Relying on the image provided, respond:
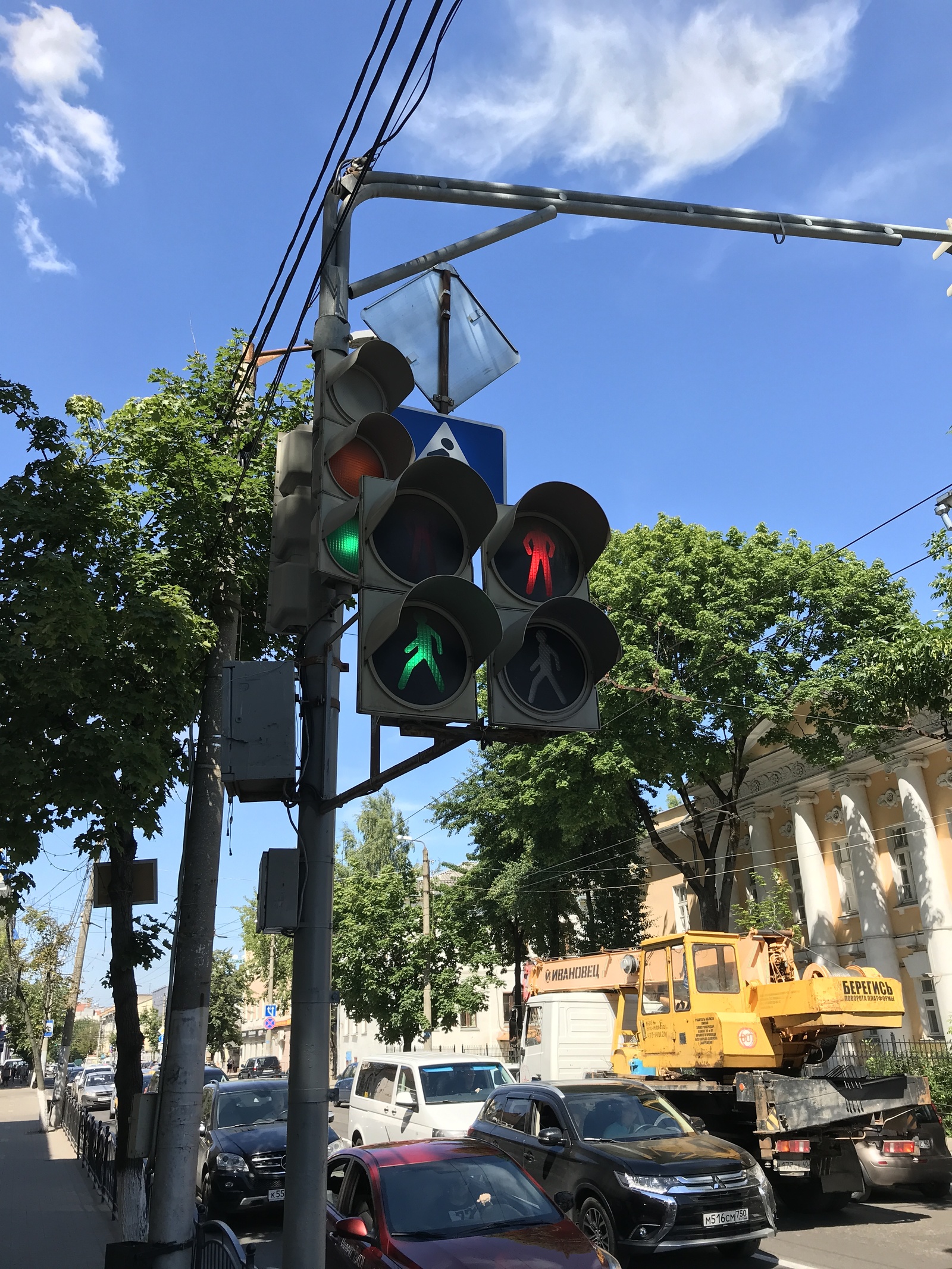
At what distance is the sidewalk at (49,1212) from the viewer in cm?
1055

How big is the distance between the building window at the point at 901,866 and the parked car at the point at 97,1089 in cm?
2732

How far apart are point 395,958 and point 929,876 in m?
17.3

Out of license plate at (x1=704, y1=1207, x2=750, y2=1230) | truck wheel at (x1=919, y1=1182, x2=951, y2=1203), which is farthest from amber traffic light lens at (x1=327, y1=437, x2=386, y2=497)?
truck wheel at (x1=919, y1=1182, x2=951, y2=1203)

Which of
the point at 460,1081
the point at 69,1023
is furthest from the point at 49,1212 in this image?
the point at 69,1023

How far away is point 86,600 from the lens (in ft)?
27.7

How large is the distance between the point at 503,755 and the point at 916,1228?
21937 mm

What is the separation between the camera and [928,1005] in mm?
27781

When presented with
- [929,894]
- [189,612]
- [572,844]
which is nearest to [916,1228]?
[189,612]

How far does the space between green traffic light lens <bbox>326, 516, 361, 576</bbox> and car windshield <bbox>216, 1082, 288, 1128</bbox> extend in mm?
12134

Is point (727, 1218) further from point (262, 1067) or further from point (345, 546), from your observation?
point (262, 1067)

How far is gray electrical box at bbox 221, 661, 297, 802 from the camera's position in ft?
14.5

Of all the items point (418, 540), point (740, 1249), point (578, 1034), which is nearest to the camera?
point (418, 540)

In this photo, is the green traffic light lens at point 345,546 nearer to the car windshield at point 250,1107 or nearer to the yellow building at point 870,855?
the car windshield at point 250,1107

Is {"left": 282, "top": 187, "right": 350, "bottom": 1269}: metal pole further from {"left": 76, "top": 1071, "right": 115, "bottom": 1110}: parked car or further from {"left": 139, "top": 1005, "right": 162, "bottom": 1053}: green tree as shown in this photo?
{"left": 76, "top": 1071, "right": 115, "bottom": 1110}: parked car
